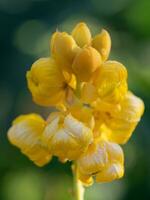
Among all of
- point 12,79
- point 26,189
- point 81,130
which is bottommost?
point 26,189

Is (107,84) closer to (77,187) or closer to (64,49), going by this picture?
(64,49)

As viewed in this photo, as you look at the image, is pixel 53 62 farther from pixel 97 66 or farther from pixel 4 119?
pixel 4 119

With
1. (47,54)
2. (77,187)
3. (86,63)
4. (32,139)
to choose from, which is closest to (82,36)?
(86,63)

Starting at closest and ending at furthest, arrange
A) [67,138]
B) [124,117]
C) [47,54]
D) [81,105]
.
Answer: [67,138], [81,105], [124,117], [47,54]

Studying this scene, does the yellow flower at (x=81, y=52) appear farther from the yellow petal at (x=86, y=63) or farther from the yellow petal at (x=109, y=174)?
the yellow petal at (x=109, y=174)

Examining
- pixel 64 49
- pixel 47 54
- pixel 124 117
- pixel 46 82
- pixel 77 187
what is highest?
pixel 64 49

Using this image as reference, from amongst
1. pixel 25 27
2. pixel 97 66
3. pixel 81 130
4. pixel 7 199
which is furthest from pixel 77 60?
pixel 25 27
